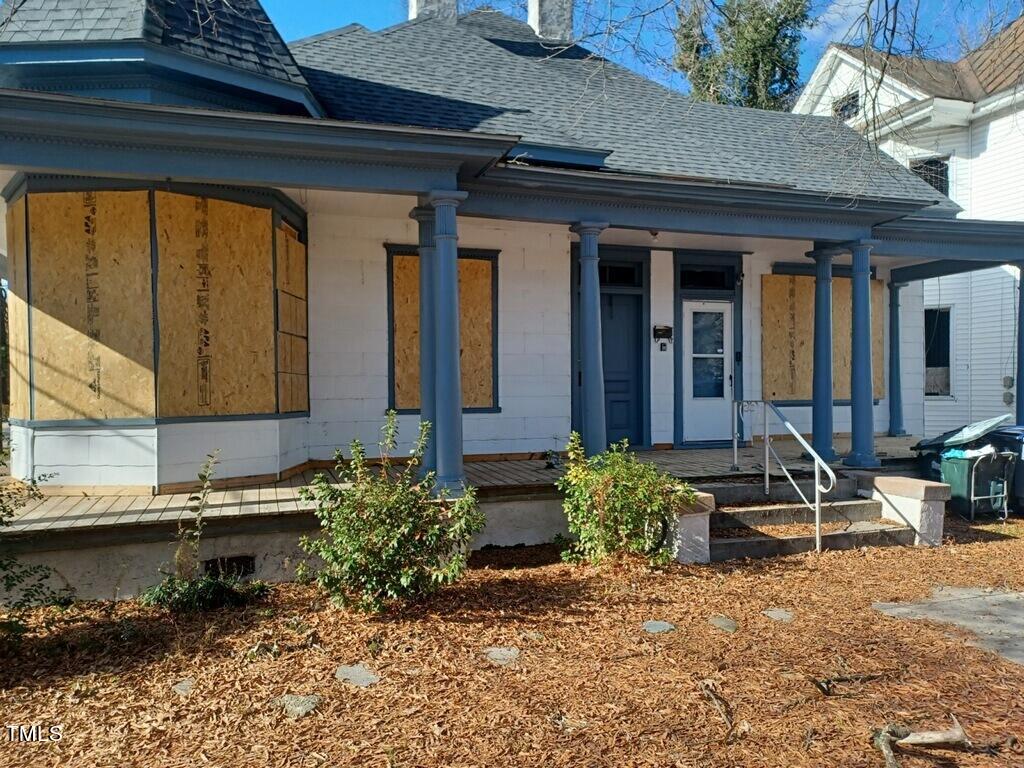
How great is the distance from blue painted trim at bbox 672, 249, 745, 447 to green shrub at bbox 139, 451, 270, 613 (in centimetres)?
620

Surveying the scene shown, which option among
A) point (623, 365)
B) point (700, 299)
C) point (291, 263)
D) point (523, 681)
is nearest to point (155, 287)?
point (291, 263)

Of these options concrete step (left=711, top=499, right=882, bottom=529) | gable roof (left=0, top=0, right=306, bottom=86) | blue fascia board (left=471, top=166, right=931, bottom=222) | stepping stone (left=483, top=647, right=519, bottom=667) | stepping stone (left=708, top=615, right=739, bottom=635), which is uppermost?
gable roof (left=0, top=0, right=306, bottom=86)

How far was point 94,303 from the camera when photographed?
624cm

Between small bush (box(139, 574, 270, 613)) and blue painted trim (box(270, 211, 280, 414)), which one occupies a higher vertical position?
blue painted trim (box(270, 211, 280, 414))

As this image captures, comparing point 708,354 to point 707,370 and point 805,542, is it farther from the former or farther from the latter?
point 805,542

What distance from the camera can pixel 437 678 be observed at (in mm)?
3768

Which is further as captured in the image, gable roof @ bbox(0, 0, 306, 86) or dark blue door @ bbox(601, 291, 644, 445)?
dark blue door @ bbox(601, 291, 644, 445)

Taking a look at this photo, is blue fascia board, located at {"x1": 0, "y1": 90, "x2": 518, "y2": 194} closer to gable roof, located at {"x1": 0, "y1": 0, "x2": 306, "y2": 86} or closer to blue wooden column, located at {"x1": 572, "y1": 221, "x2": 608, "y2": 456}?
gable roof, located at {"x1": 0, "y1": 0, "x2": 306, "y2": 86}

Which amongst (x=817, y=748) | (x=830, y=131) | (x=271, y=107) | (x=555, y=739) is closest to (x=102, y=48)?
(x=271, y=107)

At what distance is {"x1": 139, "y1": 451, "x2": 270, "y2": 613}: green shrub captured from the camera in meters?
4.75

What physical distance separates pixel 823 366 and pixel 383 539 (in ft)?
20.5

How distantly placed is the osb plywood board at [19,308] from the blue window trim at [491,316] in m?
3.46

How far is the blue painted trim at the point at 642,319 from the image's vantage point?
30.1ft

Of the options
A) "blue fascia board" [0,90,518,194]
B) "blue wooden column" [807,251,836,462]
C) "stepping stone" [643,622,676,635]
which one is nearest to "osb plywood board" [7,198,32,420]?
"blue fascia board" [0,90,518,194]
